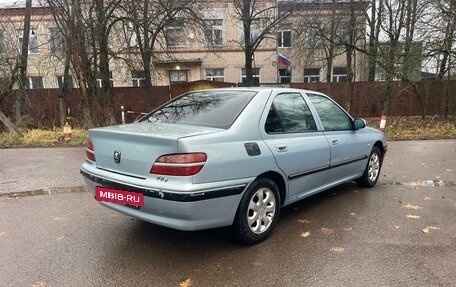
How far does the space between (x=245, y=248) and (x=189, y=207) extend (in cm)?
89

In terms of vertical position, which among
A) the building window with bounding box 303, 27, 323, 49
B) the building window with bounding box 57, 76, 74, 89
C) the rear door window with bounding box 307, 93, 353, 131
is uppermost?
the building window with bounding box 303, 27, 323, 49

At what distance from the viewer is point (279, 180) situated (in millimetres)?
3764

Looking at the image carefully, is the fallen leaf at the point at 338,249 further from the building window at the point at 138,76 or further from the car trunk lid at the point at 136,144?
the building window at the point at 138,76

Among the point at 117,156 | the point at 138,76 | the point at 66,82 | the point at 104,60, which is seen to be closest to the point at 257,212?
the point at 117,156

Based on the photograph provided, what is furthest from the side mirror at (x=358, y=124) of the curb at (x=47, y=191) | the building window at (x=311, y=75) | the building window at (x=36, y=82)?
the building window at (x=36, y=82)

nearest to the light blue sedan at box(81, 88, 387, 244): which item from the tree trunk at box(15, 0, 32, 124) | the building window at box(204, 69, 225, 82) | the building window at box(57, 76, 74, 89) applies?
the tree trunk at box(15, 0, 32, 124)

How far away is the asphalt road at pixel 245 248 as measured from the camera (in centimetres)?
295

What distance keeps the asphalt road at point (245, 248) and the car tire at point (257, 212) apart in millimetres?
124

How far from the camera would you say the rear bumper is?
115 inches

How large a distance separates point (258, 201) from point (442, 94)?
1725cm

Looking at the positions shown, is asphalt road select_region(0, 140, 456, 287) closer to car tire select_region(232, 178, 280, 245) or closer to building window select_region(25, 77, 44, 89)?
car tire select_region(232, 178, 280, 245)

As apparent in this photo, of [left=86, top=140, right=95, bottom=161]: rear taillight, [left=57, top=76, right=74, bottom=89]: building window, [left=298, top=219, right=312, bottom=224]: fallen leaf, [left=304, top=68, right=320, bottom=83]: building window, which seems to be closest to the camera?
[left=86, top=140, right=95, bottom=161]: rear taillight

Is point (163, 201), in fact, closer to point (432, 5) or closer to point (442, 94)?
point (432, 5)

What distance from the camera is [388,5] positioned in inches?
600
